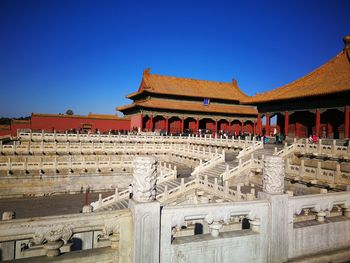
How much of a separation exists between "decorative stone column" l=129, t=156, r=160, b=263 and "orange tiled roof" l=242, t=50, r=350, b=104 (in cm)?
1968

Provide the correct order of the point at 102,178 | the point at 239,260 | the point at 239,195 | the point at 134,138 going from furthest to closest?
1. the point at 134,138
2. the point at 102,178
3. the point at 239,195
4. the point at 239,260

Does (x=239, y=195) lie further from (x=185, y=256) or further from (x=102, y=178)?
(x=102, y=178)

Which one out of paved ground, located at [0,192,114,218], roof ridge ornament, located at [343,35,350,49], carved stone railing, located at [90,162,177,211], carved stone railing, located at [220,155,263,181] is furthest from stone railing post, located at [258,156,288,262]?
roof ridge ornament, located at [343,35,350,49]

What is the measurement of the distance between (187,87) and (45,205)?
3072cm

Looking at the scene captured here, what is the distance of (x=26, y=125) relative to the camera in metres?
35.9

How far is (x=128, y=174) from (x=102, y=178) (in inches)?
86.7

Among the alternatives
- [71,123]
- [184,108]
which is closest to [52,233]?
[184,108]

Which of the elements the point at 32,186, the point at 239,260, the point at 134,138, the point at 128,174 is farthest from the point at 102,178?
the point at 239,260

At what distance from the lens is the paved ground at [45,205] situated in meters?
16.7

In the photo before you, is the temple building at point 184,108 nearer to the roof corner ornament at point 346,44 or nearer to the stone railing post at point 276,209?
the roof corner ornament at point 346,44

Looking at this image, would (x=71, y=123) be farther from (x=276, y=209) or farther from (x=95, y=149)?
(x=276, y=209)

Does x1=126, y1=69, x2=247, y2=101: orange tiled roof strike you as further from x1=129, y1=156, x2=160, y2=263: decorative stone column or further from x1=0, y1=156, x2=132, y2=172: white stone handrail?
x1=129, y1=156, x2=160, y2=263: decorative stone column

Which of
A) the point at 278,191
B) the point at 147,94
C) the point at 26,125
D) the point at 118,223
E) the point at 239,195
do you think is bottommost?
the point at 239,195

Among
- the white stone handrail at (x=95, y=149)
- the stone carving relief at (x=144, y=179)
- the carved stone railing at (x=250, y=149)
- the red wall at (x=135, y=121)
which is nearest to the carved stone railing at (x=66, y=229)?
the stone carving relief at (x=144, y=179)
